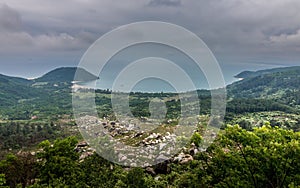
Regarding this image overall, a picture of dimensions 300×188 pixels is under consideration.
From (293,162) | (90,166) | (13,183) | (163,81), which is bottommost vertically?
(13,183)

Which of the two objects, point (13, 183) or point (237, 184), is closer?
point (237, 184)

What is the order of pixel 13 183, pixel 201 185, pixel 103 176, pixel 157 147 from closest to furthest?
pixel 201 185
pixel 103 176
pixel 13 183
pixel 157 147

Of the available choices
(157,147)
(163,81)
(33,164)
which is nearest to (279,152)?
(163,81)

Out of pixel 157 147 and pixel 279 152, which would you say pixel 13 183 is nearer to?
pixel 157 147

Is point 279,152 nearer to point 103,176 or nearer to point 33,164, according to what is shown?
point 103,176

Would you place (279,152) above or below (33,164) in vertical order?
above

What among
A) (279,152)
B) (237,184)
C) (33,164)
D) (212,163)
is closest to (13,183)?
(33,164)

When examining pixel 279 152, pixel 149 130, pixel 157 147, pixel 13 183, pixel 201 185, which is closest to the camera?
pixel 279 152

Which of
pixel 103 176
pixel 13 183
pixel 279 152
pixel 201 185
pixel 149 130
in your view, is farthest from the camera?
pixel 149 130

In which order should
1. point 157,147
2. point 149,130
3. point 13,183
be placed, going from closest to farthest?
point 13,183 < point 157,147 < point 149,130
